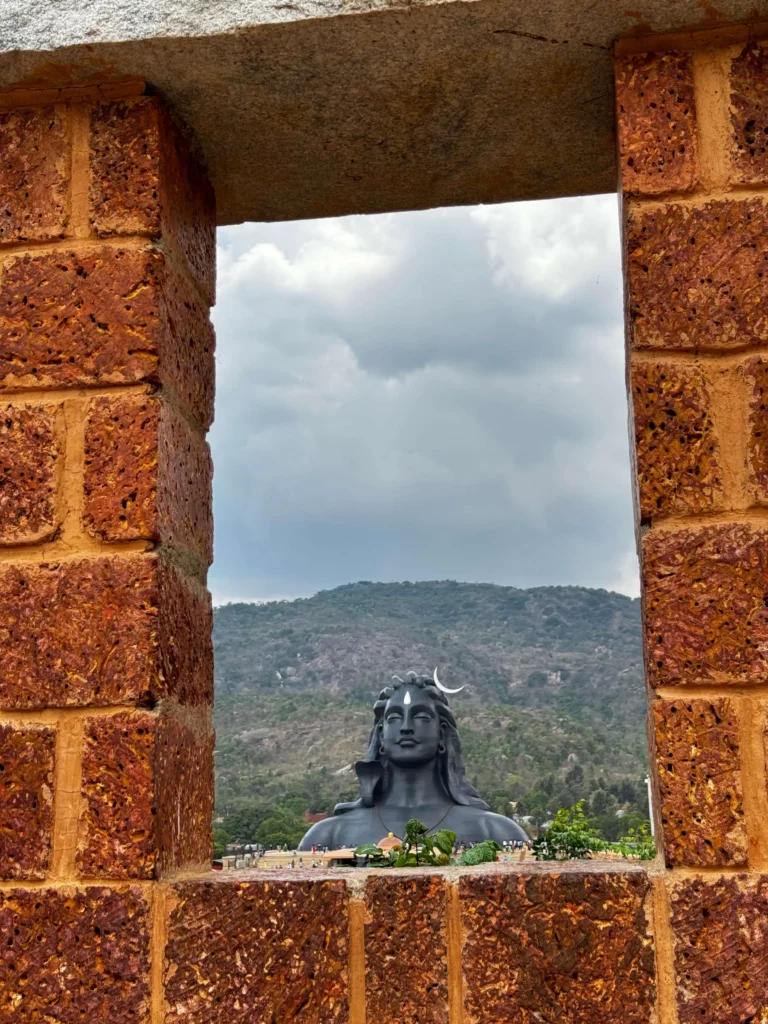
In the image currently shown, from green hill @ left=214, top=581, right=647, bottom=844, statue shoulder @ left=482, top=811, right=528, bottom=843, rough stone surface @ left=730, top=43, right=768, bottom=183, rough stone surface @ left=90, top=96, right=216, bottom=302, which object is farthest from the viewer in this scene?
green hill @ left=214, top=581, right=647, bottom=844

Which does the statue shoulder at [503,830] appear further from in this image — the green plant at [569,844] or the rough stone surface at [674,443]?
the rough stone surface at [674,443]

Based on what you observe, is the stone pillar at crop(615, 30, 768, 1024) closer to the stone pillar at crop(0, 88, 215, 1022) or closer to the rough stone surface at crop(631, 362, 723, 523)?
the rough stone surface at crop(631, 362, 723, 523)

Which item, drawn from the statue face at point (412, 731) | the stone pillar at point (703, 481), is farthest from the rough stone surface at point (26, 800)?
the statue face at point (412, 731)

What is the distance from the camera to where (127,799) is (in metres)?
1.98

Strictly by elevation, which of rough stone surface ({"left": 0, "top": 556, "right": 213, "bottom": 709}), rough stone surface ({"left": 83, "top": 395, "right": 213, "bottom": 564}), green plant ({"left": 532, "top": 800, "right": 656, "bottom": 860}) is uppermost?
rough stone surface ({"left": 83, "top": 395, "right": 213, "bottom": 564})

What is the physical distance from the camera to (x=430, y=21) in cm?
202

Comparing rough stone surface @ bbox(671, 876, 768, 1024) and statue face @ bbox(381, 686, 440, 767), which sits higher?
statue face @ bbox(381, 686, 440, 767)

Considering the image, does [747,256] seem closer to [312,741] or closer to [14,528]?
[14,528]

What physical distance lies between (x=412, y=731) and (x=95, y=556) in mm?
9350

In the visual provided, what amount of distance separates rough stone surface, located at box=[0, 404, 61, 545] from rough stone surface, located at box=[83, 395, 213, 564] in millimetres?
69

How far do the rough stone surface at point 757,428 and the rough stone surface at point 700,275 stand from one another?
51 millimetres

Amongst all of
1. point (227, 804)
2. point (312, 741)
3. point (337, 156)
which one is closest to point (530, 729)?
point (312, 741)

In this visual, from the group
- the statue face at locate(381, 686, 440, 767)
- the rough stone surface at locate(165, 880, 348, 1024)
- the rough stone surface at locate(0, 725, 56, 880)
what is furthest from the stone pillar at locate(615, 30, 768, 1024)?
the statue face at locate(381, 686, 440, 767)

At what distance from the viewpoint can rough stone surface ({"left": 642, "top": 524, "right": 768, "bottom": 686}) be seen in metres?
1.90
